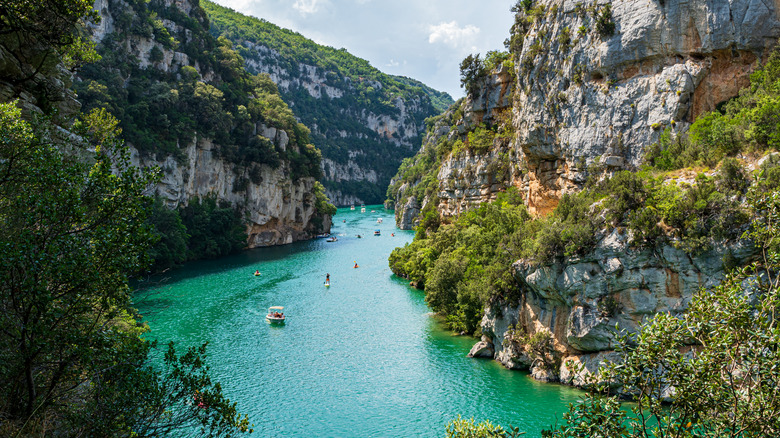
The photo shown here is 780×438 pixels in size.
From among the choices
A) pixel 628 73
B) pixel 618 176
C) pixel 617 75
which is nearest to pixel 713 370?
pixel 618 176

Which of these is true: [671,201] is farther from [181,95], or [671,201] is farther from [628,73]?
[181,95]

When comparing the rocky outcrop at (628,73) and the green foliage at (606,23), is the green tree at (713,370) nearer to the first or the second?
the rocky outcrop at (628,73)

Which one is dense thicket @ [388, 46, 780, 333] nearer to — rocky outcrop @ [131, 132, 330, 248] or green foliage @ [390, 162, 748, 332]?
green foliage @ [390, 162, 748, 332]

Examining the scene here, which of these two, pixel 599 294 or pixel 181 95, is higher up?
pixel 181 95

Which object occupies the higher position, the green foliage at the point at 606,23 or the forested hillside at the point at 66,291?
the green foliage at the point at 606,23

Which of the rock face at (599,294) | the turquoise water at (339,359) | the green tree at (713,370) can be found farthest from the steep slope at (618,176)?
the green tree at (713,370)

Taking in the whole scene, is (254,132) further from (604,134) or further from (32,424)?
(32,424)
